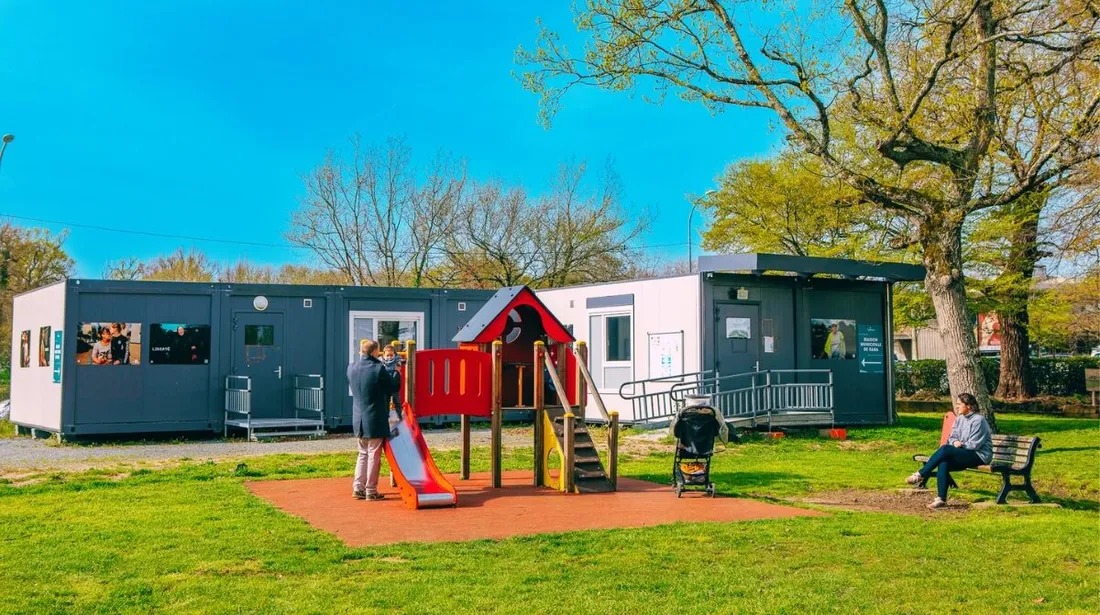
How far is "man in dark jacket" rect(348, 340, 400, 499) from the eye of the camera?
1109 cm

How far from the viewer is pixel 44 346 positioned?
19.2m

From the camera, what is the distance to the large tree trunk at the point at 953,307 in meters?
16.6

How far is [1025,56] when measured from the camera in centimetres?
1803

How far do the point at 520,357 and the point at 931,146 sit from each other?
729cm

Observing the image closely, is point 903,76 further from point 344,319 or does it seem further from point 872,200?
point 344,319

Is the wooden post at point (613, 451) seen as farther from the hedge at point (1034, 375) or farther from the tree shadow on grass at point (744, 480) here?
the hedge at point (1034, 375)

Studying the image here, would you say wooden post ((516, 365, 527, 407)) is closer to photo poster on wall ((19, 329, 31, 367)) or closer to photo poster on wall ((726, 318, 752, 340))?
photo poster on wall ((726, 318, 752, 340))

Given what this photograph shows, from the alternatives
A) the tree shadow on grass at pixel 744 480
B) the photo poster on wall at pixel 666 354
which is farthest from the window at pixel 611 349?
the tree shadow on grass at pixel 744 480

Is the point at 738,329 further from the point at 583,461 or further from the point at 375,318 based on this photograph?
the point at 583,461

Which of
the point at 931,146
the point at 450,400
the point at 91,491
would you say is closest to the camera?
the point at 91,491

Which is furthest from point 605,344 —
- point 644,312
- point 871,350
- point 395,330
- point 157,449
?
point 157,449

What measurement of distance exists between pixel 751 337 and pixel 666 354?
1.69 metres

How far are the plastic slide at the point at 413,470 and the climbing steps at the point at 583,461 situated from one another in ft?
5.10

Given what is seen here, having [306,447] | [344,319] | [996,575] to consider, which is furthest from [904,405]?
[996,575]
